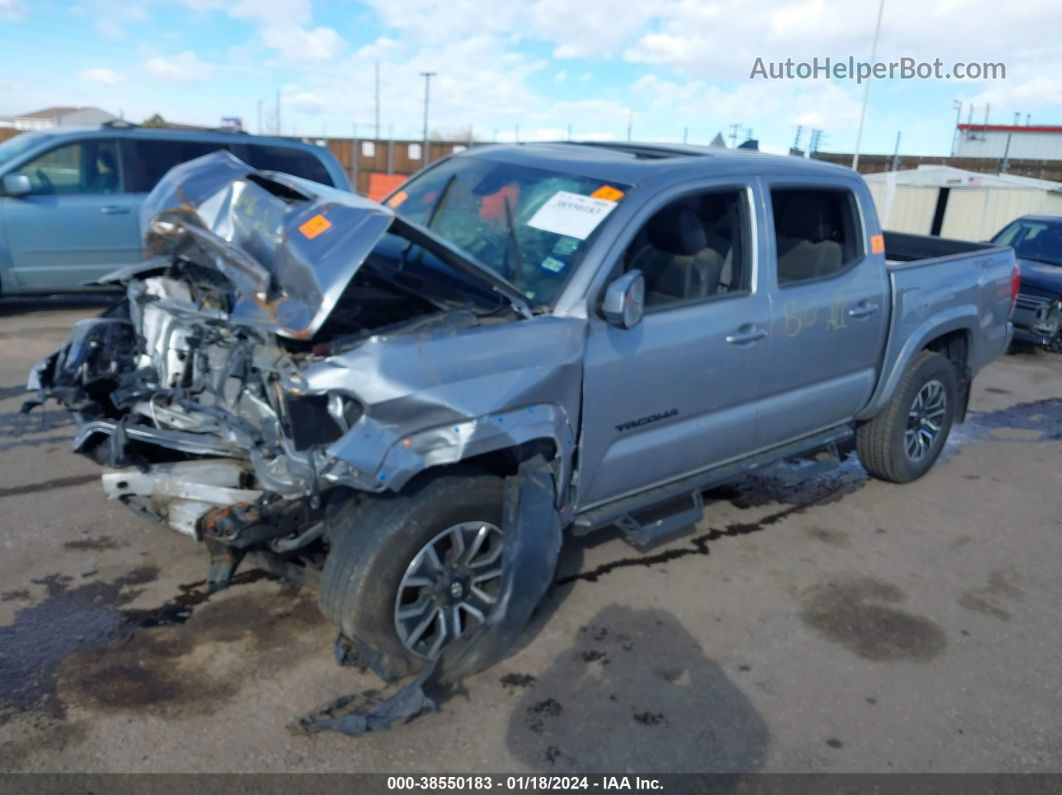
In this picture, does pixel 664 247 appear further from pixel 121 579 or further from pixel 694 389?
pixel 121 579

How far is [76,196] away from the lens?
8.82m

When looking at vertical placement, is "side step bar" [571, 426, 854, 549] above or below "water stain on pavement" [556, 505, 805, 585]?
above

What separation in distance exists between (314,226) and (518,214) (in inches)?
44.9

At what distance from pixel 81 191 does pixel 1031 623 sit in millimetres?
9147

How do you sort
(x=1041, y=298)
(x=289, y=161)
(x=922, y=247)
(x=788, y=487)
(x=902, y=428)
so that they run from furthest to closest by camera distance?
(x=289, y=161) → (x=1041, y=298) → (x=922, y=247) → (x=788, y=487) → (x=902, y=428)

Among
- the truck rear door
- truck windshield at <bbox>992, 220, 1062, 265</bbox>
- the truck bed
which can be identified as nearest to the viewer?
the truck rear door

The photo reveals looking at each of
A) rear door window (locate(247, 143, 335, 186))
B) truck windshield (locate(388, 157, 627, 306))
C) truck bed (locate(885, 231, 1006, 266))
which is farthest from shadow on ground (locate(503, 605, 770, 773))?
rear door window (locate(247, 143, 335, 186))

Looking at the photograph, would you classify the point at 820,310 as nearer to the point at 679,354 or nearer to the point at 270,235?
the point at 679,354

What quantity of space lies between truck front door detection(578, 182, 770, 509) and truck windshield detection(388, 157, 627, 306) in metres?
0.22

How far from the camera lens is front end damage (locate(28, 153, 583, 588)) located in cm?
290

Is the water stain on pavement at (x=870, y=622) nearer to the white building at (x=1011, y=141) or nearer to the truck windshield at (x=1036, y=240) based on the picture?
the truck windshield at (x=1036, y=240)

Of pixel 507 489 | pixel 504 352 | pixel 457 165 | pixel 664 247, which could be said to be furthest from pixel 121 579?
pixel 664 247

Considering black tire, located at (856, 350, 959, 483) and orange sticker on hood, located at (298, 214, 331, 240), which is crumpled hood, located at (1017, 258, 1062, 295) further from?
orange sticker on hood, located at (298, 214, 331, 240)

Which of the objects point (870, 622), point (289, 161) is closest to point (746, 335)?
point (870, 622)
